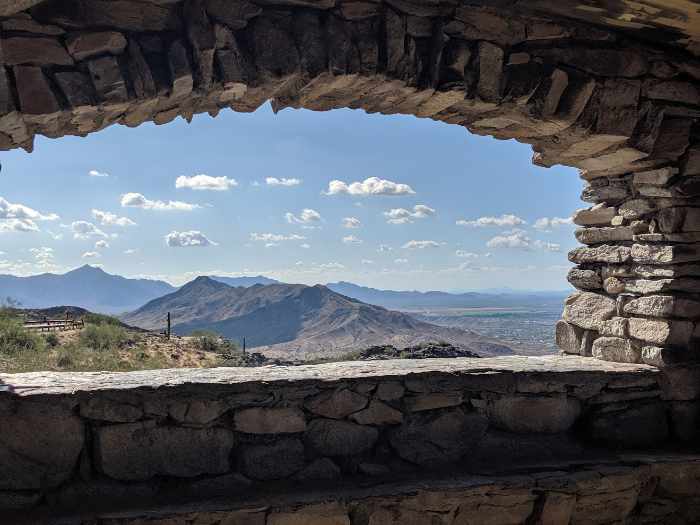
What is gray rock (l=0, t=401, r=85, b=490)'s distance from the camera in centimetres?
241

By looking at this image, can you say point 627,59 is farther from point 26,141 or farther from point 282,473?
point 26,141

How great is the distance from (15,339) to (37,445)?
6.58 metres

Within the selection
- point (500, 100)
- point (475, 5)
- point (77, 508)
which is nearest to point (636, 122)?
point (500, 100)

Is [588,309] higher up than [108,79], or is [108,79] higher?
[108,79]

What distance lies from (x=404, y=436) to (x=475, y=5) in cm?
225

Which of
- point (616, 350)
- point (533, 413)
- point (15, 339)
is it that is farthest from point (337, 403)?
point (15, 339)

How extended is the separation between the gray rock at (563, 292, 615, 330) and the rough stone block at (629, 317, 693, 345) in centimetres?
27

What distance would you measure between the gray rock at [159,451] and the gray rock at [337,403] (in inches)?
16.8

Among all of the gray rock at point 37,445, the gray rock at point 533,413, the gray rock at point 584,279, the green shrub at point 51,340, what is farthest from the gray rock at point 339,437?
the green shrub at point 51,340

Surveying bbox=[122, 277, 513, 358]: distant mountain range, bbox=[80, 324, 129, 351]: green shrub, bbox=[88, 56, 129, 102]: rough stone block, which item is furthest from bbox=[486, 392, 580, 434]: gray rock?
bbox=[122, 277, 513, 358]: distant mountain range

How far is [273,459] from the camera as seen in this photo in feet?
8.86

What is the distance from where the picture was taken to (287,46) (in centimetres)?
260

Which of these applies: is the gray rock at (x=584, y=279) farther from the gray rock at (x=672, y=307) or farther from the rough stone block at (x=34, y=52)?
the rough stone block at (x=34, y=52)

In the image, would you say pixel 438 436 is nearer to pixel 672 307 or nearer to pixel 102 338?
pixel 672 307
